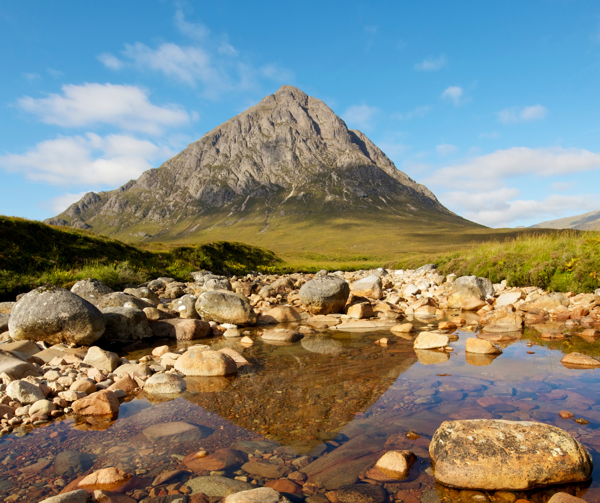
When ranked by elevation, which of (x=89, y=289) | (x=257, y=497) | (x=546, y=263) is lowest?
(x=257, y=497)

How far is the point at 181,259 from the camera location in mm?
37031

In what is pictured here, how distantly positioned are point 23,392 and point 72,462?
265cm

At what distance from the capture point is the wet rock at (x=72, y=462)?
450cm

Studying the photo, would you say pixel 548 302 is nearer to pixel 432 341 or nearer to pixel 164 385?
pixel 432 341

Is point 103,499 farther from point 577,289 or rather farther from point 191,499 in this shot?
point 577,289

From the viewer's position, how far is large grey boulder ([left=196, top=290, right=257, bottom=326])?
14.8 metres

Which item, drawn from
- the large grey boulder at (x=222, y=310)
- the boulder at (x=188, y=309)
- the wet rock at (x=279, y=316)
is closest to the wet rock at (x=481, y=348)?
the wet rock at (x=279, y=316)

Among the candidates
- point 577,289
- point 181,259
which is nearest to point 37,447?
point 577,289

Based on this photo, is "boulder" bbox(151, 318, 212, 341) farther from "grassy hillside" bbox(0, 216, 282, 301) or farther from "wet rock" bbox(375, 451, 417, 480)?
"wet rock" bbox(375, 451, 417, 480)

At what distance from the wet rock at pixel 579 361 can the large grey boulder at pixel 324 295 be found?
9.41 m

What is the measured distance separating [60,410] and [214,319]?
8584 mm

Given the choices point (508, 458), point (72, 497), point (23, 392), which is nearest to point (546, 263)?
point (508, 458)

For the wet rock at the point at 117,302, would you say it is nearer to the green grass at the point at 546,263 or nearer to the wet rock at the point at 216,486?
the wet rock at the point at 216,486

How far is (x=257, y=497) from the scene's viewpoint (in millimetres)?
3611
